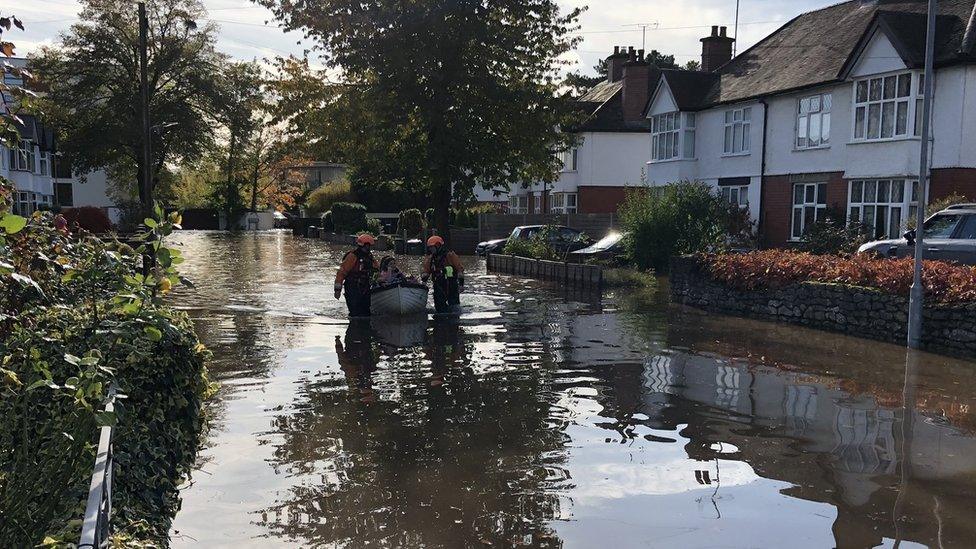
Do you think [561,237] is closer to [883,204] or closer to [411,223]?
[883,204]

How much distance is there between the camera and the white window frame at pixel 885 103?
24.6 metres

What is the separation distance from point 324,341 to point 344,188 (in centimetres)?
5599

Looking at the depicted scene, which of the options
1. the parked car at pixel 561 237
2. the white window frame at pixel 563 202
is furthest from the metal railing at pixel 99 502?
the white window frame at pixel 563 202

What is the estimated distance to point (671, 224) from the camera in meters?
26.4

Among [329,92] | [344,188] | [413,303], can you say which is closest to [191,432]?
[413,303]

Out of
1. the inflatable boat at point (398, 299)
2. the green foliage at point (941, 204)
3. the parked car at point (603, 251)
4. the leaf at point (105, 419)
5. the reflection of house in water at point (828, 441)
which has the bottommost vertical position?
the reflection of house in water at point (828, 441)

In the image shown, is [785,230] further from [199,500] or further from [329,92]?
[199,500]

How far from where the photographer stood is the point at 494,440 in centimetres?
912

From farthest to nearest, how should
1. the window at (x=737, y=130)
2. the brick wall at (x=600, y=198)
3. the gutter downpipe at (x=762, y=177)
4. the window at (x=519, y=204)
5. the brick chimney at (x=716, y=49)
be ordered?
the window at (x=519, y=204), the brick wall at (x=600, y=198), the brick chimney at (x=716, y=49), the window at (x=737, y=130), the gutter downpipe at (x=762, y=177)

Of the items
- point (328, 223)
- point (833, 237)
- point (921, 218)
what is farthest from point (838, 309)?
point (328, 223)

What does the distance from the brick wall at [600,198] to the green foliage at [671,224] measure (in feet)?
66.3

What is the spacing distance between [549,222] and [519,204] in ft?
59.4

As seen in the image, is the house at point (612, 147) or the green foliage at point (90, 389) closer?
the green foliage at point (90, 389)

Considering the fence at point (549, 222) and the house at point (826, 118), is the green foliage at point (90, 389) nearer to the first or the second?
the house at point (826, 118)
